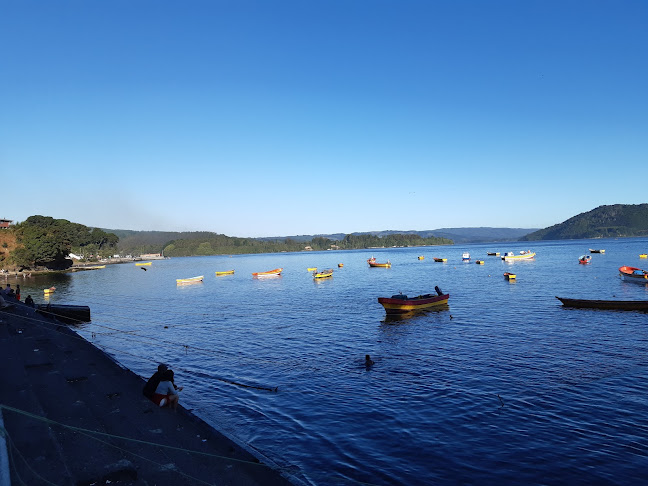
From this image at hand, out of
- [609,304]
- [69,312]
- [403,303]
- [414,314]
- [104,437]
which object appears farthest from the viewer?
[414,314]

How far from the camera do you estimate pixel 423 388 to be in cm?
2011

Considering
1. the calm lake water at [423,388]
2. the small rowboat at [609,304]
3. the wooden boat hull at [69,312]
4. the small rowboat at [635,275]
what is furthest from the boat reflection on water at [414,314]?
the small rowboat at [635,275]

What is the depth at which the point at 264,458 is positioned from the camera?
13203mm

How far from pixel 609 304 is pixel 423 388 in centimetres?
3289

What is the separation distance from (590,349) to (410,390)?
15.0 meters

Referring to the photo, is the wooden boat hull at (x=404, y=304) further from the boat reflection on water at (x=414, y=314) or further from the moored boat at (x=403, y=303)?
the boat reflection on water at (x=414, y=314)

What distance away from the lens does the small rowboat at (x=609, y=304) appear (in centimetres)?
4025

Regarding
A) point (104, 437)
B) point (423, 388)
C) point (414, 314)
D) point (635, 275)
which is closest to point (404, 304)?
point (414, 314)

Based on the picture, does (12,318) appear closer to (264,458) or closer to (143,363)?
(143,363)

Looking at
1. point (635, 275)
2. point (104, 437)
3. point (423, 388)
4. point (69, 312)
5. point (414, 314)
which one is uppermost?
point (104, 437)

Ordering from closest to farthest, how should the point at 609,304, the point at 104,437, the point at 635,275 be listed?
the point at 104,437, the point at 609,304, the point at 635,275

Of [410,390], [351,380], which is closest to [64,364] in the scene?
[351,380]

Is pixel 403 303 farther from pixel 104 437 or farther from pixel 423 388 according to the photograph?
pixel 104 437

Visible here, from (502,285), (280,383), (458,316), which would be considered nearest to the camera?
(280,383)
